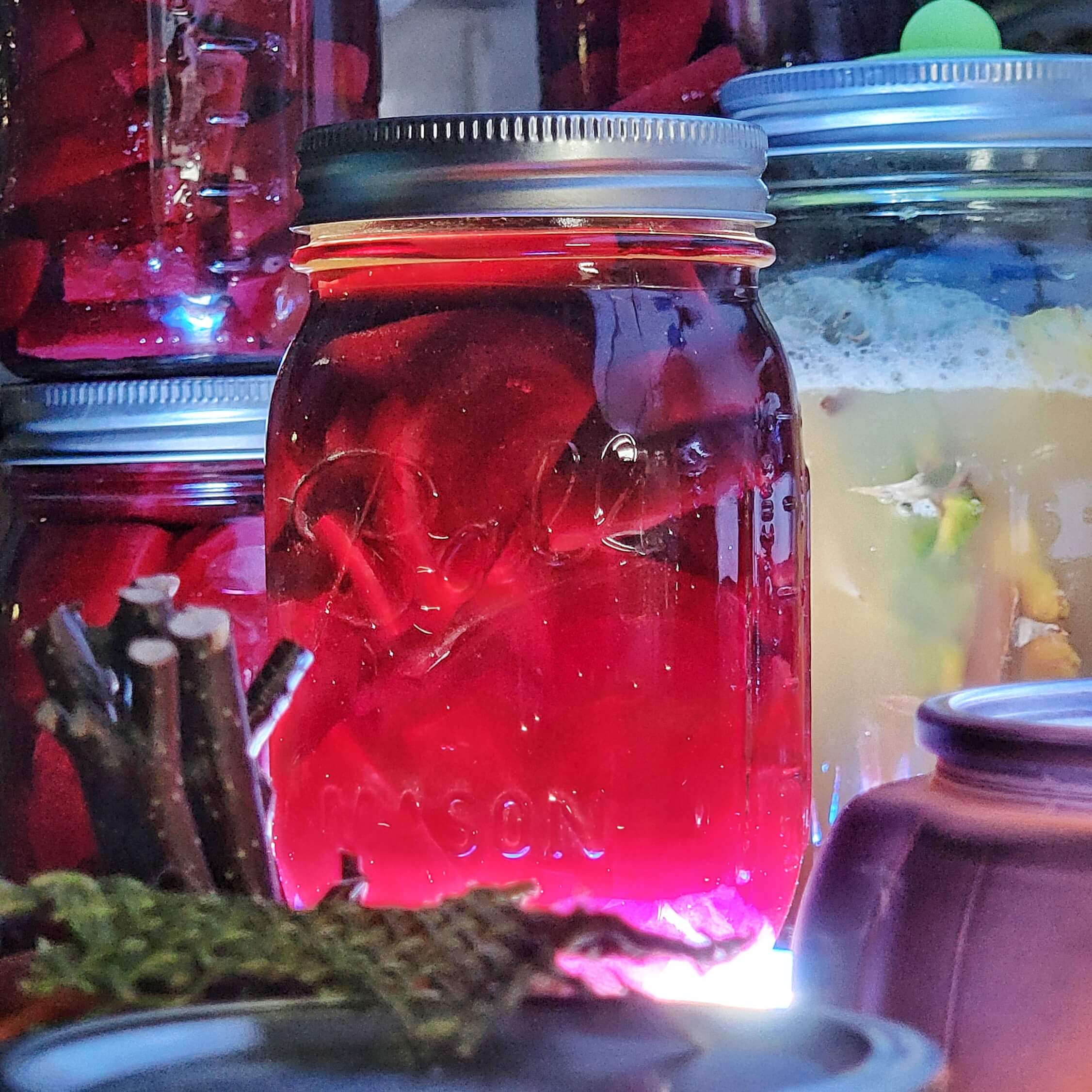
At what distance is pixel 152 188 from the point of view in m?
0.65

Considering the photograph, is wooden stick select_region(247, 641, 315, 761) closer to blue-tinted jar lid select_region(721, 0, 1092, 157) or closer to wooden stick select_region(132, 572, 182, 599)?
wooden stick select_region(132, 572, 182, 599)

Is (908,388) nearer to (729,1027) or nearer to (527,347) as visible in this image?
(527,347)

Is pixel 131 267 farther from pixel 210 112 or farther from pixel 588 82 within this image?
pixel 588 82

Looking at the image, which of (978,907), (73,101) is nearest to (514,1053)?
(978,907)

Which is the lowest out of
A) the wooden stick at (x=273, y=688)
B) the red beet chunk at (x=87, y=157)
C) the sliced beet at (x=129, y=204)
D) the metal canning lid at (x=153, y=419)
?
the wooden stick at (x=273, y=688)

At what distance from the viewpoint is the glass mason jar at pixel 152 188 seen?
2.11 feet

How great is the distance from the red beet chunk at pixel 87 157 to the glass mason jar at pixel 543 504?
0.45 feet

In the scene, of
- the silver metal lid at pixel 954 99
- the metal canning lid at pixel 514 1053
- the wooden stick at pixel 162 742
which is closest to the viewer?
the metal canning lid at pixel 514 1053

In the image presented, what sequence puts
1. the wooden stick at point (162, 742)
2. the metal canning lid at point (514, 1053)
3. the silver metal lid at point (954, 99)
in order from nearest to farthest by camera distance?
the metal canning lid at point (514, 1053)
the wooden stick at point (162, 742)
the silver metal lid at point (954, 99)

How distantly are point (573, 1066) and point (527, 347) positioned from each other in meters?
0.24

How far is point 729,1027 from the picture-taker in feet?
1.16

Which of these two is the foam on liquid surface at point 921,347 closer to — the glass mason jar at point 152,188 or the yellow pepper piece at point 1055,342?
the yellow pepper piece at point 1055,342

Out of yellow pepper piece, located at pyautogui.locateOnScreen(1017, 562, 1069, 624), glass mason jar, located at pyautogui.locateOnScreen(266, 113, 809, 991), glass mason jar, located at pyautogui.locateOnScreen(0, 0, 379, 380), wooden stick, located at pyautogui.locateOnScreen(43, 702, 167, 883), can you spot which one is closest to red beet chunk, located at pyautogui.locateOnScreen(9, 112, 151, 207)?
glass mason jar, located at pyautogui.locateOnScreen(0, 0, 379, 380)

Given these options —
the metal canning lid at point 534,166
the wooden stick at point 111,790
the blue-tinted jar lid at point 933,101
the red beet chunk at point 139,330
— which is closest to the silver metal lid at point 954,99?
the blue-tinted jar lid at point 933,101
